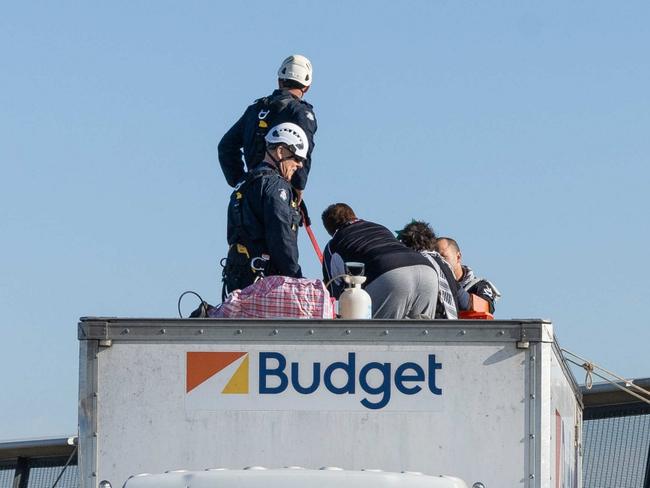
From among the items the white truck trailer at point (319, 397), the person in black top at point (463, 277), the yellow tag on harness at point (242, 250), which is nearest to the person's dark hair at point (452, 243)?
the person in black top at point (463, 277)

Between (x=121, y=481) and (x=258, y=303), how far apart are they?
3.80 feet

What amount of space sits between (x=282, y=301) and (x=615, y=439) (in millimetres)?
5014

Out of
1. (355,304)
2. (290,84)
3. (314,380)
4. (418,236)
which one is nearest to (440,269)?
(418,236)

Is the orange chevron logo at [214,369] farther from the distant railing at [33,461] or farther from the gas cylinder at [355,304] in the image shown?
the distant railing at [33,461]

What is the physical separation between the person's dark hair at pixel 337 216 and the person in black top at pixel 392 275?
1.94 ft

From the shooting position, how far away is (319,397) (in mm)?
6980

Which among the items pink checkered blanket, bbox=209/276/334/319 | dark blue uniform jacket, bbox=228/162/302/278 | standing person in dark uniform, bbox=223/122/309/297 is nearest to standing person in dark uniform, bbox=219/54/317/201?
standing person in dark uniform, bbox=223/122/309/297

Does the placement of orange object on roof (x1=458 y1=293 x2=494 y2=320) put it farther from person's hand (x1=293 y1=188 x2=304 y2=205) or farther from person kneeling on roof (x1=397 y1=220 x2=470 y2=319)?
person's hand (x1=293 y1=188 x2=304 y2=205)

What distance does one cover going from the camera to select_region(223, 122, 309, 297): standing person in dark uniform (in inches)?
360

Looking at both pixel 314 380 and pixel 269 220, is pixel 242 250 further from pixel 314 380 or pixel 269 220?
pixel 314 380

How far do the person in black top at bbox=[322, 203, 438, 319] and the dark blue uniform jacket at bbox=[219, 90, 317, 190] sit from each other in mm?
1131

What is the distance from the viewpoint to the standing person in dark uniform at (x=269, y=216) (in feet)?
30.0

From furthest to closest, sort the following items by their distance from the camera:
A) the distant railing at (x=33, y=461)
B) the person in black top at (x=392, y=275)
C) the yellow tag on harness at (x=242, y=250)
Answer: the distant railing at (x=33, y=461), the yellow tag on harness at (x=242, y=250), the person in black top at (x=392, y=275)

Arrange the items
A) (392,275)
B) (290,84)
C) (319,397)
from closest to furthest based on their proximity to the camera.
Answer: (319,397), (392,275), (290,84)
